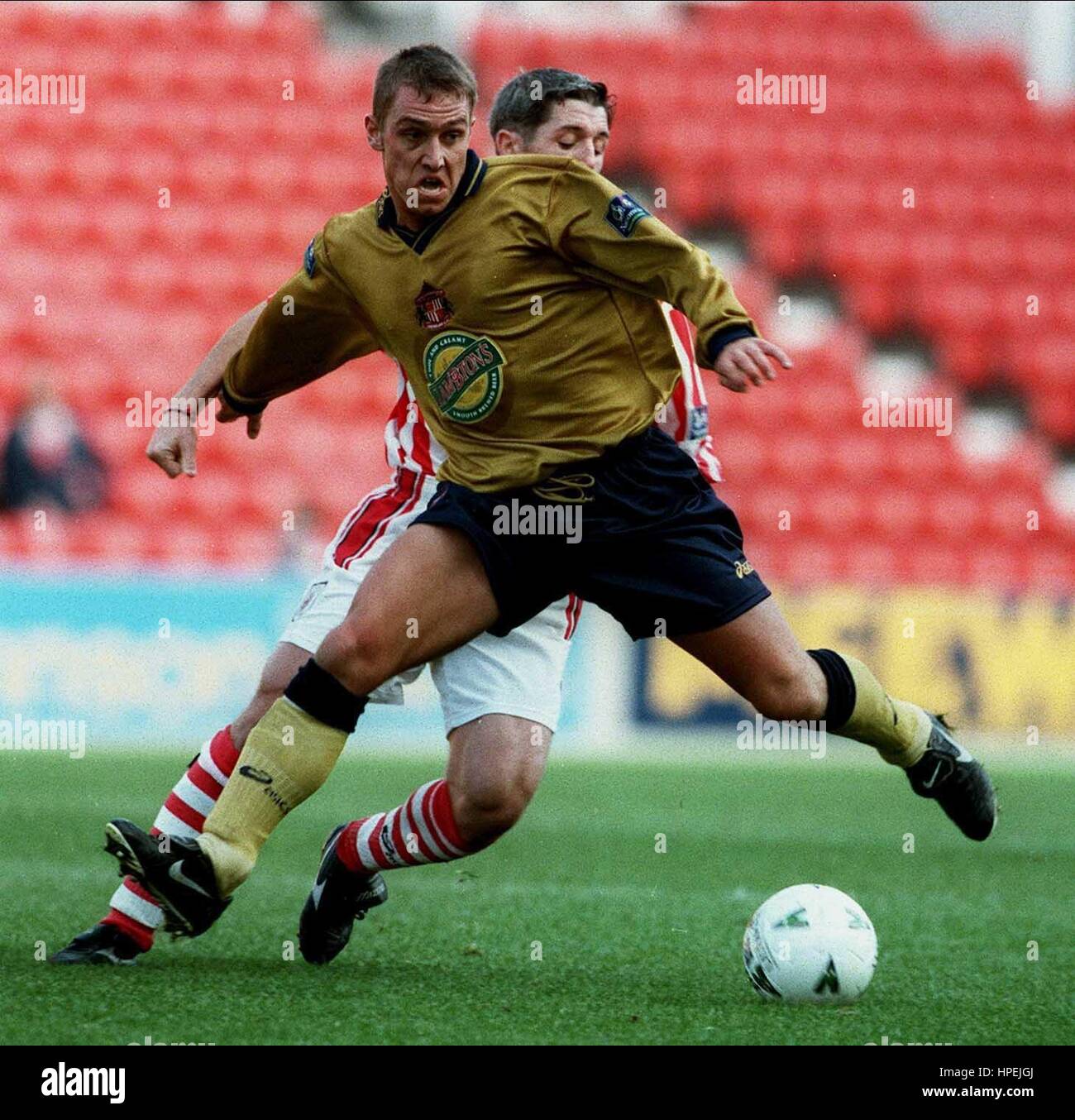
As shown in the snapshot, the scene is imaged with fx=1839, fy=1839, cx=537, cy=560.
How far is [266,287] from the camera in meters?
14.4

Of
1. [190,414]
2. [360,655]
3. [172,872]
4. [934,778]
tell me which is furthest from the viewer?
[934,778]

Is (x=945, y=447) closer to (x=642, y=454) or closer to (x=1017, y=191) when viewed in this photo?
(x=1017, y=191)

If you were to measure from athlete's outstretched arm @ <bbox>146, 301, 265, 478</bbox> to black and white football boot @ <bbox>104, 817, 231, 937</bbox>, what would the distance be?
0.99 meters

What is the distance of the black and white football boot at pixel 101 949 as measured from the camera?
13.4 feet

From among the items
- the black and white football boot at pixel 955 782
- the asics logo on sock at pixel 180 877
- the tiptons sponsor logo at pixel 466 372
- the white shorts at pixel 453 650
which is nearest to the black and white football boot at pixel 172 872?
the asics logo on sock at pixel 180 877

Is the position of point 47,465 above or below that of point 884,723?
above

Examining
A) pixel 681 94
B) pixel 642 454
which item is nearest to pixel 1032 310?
pixel 681 94

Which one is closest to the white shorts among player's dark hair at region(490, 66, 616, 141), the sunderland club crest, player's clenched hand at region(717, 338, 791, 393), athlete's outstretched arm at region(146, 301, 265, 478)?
athlete's outstretched arm at region(146, 301, 265, 478)

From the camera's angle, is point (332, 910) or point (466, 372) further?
point (332, 910)

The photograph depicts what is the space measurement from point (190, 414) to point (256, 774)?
1.00 meters

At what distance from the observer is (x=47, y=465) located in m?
12.2

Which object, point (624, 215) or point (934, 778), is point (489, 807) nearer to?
point (934, 778)

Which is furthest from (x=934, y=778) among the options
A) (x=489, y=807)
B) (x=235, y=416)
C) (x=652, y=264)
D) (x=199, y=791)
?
(x=235, y=416)
